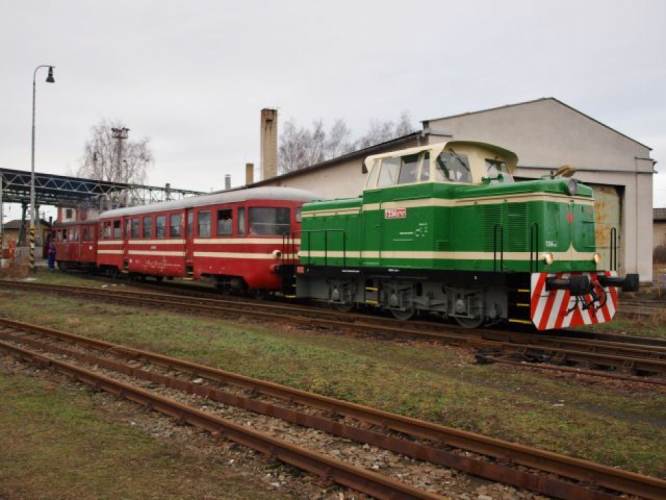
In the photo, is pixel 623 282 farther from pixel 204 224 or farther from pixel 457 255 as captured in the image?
pixel 204 224

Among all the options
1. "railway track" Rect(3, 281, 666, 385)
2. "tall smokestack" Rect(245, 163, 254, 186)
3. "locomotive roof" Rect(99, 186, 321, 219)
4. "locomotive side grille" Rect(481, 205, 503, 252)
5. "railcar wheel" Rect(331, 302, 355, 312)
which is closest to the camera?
"railway track" Rect(3, 281, 666, 385)

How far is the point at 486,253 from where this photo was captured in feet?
33.2

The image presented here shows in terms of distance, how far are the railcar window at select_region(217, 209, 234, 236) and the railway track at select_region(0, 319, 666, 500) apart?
7748 millimetres

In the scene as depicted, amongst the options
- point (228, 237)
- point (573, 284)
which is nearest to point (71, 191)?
point (228, 237)

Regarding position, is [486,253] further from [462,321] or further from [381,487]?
[381,487]

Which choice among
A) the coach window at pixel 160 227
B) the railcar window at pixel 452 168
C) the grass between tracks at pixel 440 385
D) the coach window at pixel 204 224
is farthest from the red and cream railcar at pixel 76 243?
the railcar window at pixel 452 168

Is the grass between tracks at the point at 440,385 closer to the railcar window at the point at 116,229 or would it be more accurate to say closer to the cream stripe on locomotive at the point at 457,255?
the cream stripe on locomotive at the point at 457,255

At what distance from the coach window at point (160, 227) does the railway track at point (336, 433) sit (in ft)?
37.2

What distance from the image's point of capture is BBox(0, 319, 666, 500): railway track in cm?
403

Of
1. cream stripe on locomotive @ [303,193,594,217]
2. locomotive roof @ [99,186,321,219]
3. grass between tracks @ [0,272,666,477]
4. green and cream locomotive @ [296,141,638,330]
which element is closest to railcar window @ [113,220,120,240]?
locomotive roof @ [99,186,321,219]

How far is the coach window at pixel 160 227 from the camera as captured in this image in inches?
779

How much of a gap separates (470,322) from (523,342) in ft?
4.56

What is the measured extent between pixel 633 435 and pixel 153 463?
14.1 ft

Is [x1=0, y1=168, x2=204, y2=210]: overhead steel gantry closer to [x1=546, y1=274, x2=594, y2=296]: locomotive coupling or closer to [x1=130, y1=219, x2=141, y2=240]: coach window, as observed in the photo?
[x1=130, y1=219, x2=141, y2=240]: coach window
